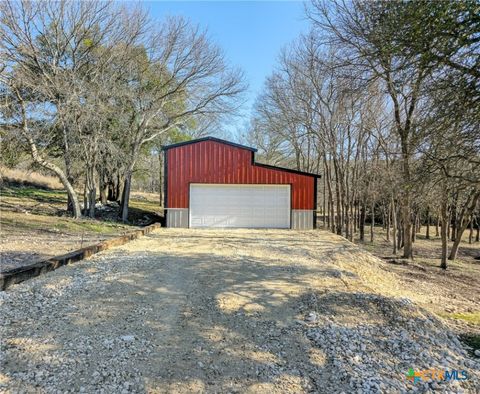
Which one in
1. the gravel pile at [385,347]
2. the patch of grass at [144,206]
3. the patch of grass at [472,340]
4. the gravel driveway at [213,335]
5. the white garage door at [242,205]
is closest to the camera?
the gravel driveway at [213,335]

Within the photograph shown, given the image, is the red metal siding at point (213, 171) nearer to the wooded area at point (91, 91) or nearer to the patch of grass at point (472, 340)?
the wooded area at point (91, 91)

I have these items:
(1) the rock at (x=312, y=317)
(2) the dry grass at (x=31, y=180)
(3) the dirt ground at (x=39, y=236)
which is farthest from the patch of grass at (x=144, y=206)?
(1) the rock at (x=312, y=317)

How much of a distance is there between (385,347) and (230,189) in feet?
38.2

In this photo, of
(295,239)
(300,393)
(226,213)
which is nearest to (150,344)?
(300,393)

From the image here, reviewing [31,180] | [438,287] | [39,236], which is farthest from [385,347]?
[31,180]

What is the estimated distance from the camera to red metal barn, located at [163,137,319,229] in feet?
48.2

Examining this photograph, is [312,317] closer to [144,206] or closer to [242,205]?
[242,205]

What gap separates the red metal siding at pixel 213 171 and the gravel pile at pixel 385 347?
33.4 feet

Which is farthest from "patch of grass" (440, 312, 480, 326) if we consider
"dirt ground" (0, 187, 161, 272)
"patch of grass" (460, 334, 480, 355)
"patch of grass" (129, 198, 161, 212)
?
"patch of grass" (129, 198, 161, 212)

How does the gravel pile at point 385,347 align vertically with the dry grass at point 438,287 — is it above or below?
above

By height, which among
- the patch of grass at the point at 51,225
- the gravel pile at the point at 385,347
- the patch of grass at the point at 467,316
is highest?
the patch of grass at the point at 51,225

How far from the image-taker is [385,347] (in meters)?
3.61

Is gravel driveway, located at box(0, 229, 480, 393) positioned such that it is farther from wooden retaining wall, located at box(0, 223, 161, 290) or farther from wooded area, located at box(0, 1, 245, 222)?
wooded area, located at box(0, 1, 245, 222)

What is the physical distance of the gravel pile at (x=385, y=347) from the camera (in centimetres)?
298
